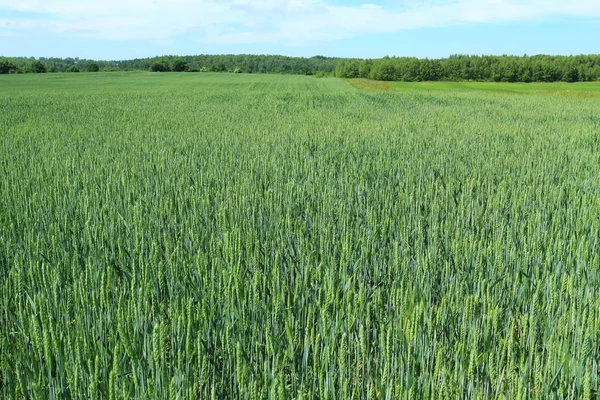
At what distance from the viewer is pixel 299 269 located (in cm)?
315

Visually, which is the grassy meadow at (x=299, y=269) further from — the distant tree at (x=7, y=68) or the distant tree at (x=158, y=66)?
the distant tree at (x=158, y=66)

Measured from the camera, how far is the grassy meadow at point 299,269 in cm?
199

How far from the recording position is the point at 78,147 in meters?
8.49

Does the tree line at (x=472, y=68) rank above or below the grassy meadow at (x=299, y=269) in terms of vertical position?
above

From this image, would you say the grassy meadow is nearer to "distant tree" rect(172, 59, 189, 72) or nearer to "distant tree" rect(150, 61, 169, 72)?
"distant tree" rect(150, 61, 169, 72)

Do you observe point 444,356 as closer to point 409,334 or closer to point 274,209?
point 409,334

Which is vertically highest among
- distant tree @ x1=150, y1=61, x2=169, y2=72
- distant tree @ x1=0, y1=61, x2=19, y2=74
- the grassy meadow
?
distant tree @ x1=150, y1=61, x2=169, y2=72

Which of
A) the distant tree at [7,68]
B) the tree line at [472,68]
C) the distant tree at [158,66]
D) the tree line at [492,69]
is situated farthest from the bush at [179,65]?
the tree line at [492,69]

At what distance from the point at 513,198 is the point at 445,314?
2.65 m

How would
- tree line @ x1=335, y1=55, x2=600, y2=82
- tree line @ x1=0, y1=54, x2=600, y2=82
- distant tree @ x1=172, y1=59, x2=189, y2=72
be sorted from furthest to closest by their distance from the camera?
distant tree @ x1=172, y1=59, x2=189, y2=72, tree line @ x1=0, y1=54, x2=600, y2=82, tree line @ x1=335, y1=55, x2=600, y2=82

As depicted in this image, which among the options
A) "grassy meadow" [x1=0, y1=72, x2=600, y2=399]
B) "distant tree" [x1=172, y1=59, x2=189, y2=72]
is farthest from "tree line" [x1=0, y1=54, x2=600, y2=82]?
"grassy meadow" [x1=0, y1=72, x2=600, y2=399]

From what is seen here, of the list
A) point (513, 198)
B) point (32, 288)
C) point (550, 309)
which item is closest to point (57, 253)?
point (32, 288)

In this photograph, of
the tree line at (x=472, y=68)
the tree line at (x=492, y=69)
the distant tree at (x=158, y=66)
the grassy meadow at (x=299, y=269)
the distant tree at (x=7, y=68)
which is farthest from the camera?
the distant tree at (x=158, y=66)

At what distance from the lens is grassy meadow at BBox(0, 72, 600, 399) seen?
199 centimetres
